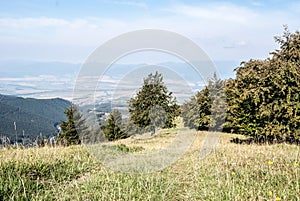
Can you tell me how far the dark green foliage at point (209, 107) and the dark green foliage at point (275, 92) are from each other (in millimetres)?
9546

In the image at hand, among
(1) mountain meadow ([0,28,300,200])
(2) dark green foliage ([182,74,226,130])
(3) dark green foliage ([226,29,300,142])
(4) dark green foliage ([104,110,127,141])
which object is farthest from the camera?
(2) dark green foliage ([182,74,226,130])

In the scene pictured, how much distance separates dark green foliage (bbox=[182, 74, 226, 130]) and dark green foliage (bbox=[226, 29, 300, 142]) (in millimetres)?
9546

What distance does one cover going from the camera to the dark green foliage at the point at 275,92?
1686 cm

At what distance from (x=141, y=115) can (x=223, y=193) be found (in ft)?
53.5

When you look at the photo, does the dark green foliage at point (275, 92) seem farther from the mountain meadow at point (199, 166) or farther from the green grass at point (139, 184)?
the green grass at point (139, 184)

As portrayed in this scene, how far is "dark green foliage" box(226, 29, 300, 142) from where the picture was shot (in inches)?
664

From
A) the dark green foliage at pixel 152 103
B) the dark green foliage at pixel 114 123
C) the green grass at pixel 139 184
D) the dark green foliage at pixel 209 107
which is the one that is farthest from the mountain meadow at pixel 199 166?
the dark green foliage at pixel 209 107

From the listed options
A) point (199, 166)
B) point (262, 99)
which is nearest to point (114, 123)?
point (262, 99)

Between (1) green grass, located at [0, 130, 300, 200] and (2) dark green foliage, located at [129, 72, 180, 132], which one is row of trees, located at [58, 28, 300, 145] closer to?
(2) dark green foliage, located at [129, 72, 180, 132]

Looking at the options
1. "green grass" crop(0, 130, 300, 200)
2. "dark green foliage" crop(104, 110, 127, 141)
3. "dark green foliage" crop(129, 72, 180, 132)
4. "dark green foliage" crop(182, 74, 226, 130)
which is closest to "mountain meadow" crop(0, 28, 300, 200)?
"green grass" crop(0, 130, 300, 200)

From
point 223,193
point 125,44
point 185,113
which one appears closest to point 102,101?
point 125,44

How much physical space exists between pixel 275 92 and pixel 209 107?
Result: 54.9 ft

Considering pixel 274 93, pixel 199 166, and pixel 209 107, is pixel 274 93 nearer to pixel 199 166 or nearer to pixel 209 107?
pixel 199 166

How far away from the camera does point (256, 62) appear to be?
18.9m
